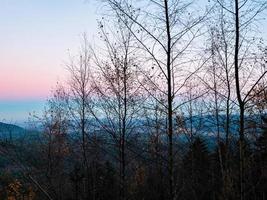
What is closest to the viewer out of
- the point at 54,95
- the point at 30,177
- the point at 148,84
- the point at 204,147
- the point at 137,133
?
the point at 30,177

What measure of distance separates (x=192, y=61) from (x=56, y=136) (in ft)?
55.9

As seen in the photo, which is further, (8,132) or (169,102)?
(169,102)

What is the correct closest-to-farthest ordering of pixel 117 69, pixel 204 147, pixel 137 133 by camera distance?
pixel 117 69 < pixel 137 133 < pixel 204 147

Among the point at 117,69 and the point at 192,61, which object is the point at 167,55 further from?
the point at 117,69

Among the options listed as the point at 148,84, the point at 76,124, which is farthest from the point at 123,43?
the point at 76,124

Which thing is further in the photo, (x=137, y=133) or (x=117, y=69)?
(x=137, y=133)

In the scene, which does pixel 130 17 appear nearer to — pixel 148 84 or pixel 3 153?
pixel 148 84

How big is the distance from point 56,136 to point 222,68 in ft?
43.5

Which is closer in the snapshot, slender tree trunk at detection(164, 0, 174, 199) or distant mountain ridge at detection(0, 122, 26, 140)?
distant mountain ridge at detection(0, 122, 26, 140)

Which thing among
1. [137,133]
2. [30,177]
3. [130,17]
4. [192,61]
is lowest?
[30,177]

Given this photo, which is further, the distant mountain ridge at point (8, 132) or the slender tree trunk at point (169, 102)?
the slender tree trunk at point (169, 102)

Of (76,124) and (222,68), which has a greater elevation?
(222,68)

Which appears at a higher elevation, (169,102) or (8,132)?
(169,102)

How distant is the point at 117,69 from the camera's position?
40.6 feet
